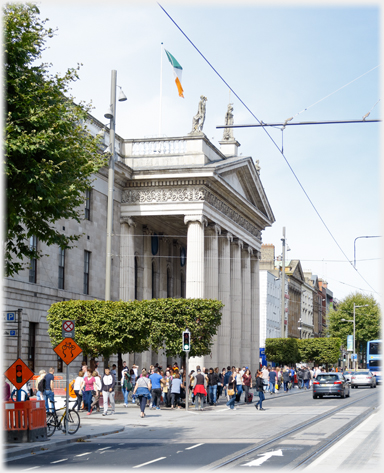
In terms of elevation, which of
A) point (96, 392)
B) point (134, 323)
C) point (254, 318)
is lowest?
point (96, 392)

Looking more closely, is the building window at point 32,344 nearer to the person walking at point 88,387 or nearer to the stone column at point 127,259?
the person walking at point 88,387

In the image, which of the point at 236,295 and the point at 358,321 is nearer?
the point at 236,295

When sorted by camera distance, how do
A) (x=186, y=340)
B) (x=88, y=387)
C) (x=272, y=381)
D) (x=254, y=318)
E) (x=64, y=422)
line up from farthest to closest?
(x=254, y=318) < (x=272, y=381) < (x=186, y=340) < (x=88, y=387) < (x=64, y=422)

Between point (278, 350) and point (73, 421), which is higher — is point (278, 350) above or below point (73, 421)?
above

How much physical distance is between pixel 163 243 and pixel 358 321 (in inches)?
2311

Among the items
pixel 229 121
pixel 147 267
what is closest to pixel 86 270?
pixel 147 267

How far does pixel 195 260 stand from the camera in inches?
1785

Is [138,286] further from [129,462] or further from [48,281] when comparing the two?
[129,462]

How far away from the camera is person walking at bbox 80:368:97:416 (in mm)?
27250

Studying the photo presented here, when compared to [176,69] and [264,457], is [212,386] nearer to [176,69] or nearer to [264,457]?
[176,69]

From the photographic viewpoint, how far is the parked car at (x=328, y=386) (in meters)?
40.3

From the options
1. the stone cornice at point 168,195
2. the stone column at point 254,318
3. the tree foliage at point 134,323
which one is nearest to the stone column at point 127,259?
the stone cornice at point 168,195

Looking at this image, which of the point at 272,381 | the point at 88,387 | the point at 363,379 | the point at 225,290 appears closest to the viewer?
the point at 88,387

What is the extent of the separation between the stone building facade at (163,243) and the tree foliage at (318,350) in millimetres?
16569
